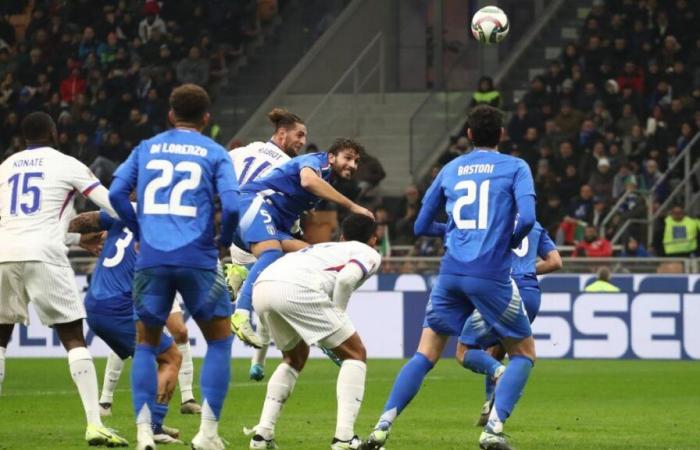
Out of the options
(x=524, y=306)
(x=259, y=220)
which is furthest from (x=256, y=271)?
(x=524, y=306)

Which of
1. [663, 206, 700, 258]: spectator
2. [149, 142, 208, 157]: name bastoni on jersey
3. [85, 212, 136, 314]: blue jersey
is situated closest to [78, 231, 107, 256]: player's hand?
[85, 212, 136, 314]: blue jersey

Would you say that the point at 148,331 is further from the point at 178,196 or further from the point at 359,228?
the point at 359,228

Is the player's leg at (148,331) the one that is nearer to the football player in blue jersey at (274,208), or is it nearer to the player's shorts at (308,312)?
the player's shorts at (308,312)

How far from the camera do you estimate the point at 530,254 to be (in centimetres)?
1274

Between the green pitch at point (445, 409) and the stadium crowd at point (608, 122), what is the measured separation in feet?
15.9

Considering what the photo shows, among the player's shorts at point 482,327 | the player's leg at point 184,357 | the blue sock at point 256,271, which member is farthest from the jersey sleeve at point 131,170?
the player's leg at point 184,357

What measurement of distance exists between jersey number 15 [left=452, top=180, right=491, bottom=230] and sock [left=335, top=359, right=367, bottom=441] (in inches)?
47.1

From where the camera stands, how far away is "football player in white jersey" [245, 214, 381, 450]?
958 centimetres

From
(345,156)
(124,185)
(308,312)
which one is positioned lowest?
(308,312)

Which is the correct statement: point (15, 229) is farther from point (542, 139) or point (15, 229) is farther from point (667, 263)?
point (542, 139)

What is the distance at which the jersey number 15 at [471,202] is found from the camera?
998 cm

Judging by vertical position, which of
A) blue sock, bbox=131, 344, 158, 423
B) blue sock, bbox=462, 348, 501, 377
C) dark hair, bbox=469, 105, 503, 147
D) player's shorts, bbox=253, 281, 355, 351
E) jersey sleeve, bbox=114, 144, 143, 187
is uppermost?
dark hair, bbox=469, 105, 503, 147

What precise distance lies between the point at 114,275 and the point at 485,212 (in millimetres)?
3744

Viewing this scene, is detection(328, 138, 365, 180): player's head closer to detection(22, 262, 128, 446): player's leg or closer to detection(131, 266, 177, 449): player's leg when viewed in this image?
detection(22, 262, 128, 446): player's leg
